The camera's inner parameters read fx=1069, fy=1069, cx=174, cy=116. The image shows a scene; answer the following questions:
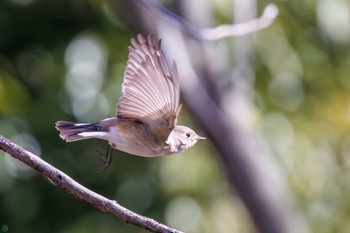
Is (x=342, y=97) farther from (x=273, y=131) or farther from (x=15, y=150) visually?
(x=15, y=150)

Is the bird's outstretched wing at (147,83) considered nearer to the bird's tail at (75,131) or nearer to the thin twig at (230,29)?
the bird's tail at (75,131)

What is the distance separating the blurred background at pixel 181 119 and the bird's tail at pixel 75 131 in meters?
3.43

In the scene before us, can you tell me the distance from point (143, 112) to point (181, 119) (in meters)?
3.79

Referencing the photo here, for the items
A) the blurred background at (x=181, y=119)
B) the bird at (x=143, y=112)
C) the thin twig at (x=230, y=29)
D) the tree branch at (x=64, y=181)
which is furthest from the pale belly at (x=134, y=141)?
the blurred background at (x=181, y=119)

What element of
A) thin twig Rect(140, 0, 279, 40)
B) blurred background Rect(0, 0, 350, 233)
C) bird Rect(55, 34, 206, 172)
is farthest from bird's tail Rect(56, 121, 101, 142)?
blurred background Rect(0, 0, 350, 233)

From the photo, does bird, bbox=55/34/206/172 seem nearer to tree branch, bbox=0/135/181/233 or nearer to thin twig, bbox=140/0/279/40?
tree branch, bbox=0/135/181/233

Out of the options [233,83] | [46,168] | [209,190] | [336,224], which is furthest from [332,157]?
[46,168]

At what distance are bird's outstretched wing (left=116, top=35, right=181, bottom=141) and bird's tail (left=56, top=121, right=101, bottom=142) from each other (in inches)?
4.5

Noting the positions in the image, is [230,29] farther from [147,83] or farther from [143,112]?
[147,83]

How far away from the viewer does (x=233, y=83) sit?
21.5ft

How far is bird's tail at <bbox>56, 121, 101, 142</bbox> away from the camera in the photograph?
3468mm

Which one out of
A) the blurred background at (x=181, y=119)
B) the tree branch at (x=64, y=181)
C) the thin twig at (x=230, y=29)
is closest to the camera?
the tree branch at (x=64, y=181)

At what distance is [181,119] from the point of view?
7.36m

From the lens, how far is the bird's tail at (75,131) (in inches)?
137
